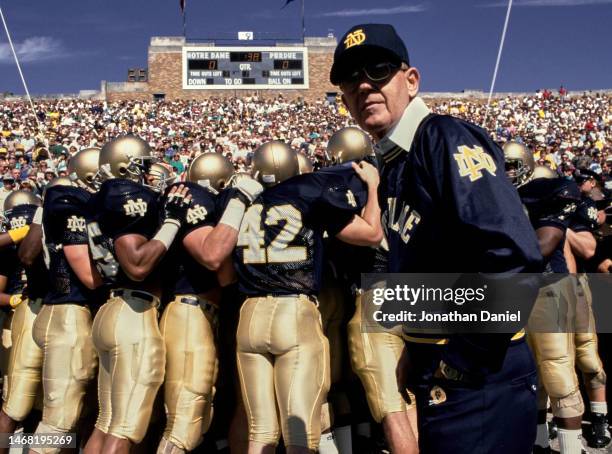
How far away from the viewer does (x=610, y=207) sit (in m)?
5.88

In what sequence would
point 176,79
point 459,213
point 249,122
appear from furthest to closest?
point 176,79 → point 249,122 → point 459,213

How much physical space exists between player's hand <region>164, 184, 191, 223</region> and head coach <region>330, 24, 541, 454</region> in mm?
1792

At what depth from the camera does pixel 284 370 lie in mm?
3355

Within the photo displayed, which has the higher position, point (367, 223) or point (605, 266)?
point (367, 223)

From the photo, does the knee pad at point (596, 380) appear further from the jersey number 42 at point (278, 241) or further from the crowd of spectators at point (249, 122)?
the crowd of spectators at point (249, 122)

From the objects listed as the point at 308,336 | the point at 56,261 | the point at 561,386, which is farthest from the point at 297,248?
the point at 561,386

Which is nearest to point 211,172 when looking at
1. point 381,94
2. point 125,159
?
point 125,159

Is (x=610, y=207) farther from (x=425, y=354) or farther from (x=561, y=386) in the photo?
(x=425, y=354)

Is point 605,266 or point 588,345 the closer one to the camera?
point 588,345

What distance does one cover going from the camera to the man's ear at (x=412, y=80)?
2.13 m

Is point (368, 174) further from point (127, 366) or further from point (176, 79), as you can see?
point (176, 79)

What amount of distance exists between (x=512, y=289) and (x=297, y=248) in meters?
1.96

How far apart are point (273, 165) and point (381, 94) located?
78.2 inches

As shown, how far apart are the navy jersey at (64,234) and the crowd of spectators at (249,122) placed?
1594 centimetres
